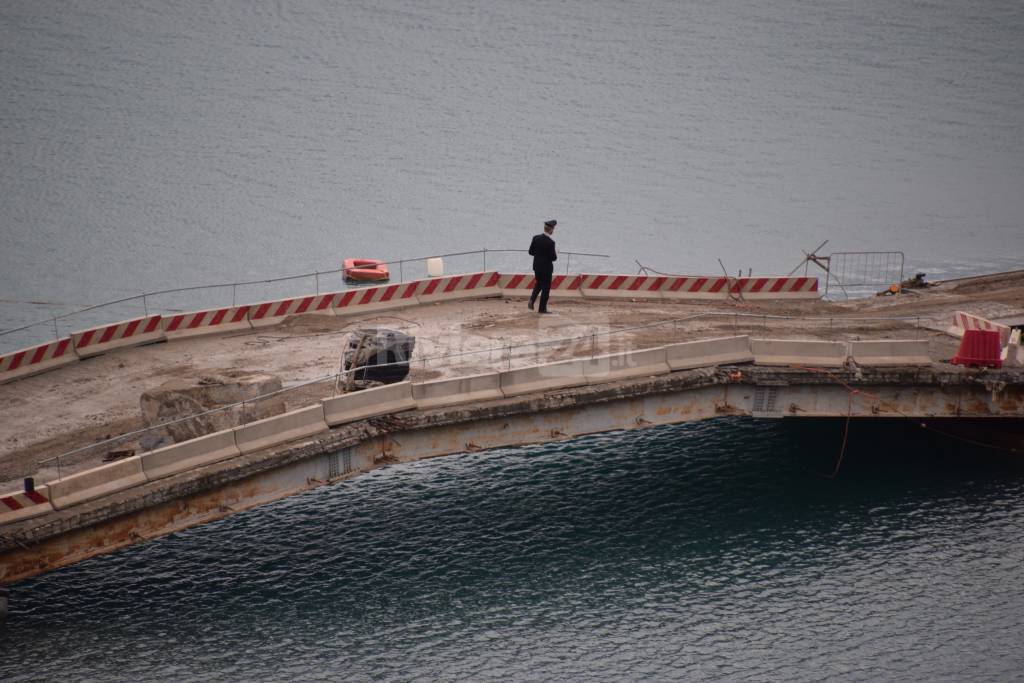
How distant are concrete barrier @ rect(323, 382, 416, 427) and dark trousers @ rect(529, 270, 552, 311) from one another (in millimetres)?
7485

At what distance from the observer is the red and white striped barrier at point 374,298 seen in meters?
A: 37.2

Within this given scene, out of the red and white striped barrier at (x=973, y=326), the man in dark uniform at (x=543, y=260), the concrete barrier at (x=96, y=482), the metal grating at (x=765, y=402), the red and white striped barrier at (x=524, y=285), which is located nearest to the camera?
the concrete barrier at (x=96, y=482)

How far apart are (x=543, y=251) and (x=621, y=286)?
15.6 ft

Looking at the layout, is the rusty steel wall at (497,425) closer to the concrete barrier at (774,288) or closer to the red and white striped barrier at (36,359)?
the concrete barrier at (774,288)

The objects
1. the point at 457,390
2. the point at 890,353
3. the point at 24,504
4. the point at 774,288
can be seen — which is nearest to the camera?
the point at 24,504

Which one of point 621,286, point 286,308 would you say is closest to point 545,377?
point 621,286

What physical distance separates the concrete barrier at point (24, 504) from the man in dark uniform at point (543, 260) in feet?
46.8

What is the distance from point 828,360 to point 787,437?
17.5ft

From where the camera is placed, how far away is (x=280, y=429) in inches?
1134

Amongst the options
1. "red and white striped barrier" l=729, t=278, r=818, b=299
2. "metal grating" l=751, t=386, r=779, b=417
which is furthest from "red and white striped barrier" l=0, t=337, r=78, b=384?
"red and white striped barrier" l=729, t=278, r=818, b=299

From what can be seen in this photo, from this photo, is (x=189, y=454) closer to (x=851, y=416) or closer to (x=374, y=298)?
(x=374, y=298)

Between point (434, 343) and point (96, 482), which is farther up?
point (434, 343)

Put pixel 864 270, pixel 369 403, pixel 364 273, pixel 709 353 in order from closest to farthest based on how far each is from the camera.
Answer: pixel 369 403 < pixel 709 353 < pixel 364 273 < pixel 864 270

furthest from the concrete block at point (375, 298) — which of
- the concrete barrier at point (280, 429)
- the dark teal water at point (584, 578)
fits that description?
the concrete barrier at point (280, 429)
